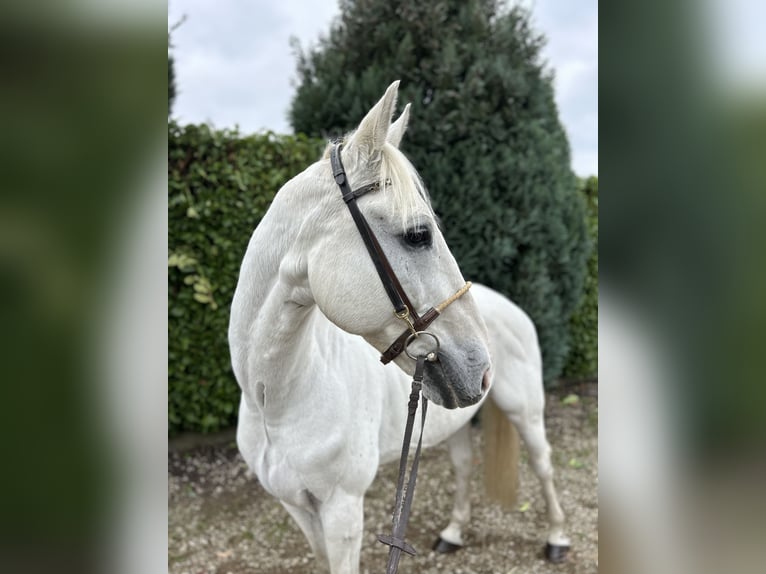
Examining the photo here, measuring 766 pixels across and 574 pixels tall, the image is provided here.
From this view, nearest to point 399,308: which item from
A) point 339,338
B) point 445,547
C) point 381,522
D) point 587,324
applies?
point 339,338

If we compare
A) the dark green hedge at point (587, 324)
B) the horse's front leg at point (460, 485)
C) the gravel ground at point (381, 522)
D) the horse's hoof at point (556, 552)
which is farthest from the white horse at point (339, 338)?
the dark green hedge at point (587, 324)

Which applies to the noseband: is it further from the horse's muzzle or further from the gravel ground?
the gravel ground

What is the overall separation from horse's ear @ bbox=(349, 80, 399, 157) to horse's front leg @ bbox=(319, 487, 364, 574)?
4.02 ft

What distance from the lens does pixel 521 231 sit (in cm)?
428

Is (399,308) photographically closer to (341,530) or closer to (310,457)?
(310,457)

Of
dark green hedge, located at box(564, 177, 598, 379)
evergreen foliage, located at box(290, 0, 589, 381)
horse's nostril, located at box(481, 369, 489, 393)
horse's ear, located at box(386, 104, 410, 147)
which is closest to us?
horse's nostril, located at box(481, 369, 489, 393)

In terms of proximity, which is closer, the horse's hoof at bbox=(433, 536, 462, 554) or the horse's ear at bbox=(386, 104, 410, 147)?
the horse's ear at bbox=(386, 104, 410, 147)

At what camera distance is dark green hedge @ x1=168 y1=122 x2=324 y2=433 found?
3.79m

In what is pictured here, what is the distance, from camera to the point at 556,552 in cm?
313

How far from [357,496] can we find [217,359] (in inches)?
103

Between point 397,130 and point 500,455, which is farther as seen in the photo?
point 500,455

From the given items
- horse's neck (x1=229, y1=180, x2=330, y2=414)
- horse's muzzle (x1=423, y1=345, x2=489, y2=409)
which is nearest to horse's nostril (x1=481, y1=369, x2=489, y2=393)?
horse's muzzle (x1=423, y1=345, x2=489, y2=409)

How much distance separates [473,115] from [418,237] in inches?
125
